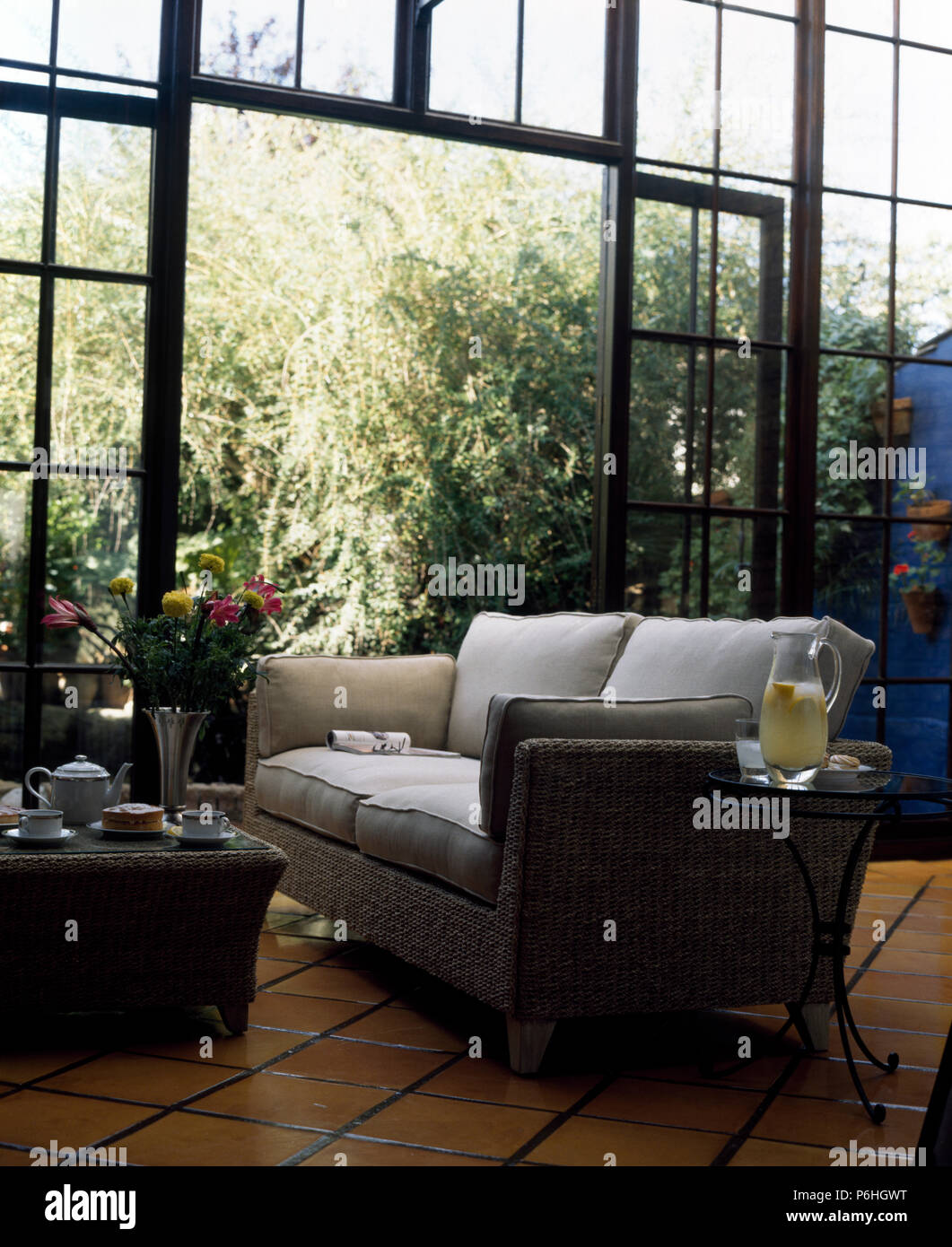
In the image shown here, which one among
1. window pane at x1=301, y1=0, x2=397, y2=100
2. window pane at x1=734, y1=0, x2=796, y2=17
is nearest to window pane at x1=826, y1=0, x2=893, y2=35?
window pane at x1=734, y1=0, x2=796, y2=17

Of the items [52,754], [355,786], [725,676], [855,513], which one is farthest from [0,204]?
[855,513]

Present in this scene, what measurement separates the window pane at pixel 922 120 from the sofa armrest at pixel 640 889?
3227mm

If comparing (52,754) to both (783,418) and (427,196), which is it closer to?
(783,418)

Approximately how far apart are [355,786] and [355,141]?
4.75 m

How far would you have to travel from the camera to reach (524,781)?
2.14 metres

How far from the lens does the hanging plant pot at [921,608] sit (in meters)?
4.71

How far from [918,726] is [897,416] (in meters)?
1.14

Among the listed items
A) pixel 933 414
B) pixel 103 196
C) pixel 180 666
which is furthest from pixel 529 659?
pixel 933 414

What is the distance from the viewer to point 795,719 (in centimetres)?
200

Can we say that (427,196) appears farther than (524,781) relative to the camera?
Yes

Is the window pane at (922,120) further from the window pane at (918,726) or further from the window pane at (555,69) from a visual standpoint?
the window pane at (918,726)

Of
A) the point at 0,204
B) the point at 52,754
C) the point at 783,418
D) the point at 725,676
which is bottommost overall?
the point at 52,754

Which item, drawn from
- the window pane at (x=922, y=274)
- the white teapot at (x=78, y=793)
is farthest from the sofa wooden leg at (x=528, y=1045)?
the window pane at (x=922, y=274)

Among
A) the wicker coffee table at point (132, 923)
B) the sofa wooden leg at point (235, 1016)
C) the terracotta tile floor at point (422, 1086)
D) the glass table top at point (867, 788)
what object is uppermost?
the glass table top at point (867, 788)
